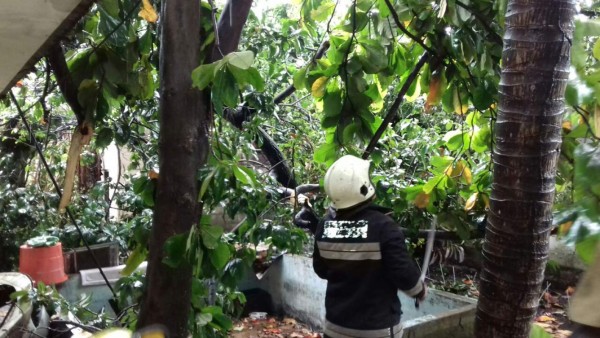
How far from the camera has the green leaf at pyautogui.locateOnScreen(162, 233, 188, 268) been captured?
152cm

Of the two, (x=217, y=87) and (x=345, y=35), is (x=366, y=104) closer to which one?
(x=345, y=35)

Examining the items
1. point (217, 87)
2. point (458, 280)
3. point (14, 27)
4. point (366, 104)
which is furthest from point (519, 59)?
point (458, 280)

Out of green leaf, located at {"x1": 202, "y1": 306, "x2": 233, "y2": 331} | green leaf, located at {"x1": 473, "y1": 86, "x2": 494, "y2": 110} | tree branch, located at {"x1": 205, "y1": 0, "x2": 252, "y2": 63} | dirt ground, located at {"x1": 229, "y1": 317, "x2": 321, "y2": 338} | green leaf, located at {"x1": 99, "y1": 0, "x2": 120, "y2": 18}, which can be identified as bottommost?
dirt ground, located at {"x1": 229, "y1": 317, "x2": 321, "y2": 338}

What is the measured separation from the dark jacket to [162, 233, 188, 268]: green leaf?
1.32 metres

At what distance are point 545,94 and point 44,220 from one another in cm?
561

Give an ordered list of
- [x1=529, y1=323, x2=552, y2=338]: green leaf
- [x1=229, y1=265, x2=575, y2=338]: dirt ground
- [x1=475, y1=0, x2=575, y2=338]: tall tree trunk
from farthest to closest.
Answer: [x1=229, y1=265, x2=575, y2=338]: dirt ground → [x1=475, y1=0, x2=575, y2=338]: tall tree trunk → [x1=529, y1=323, x2=552, y2=338]: green leaf

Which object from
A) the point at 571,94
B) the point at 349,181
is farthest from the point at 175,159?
the point at 349,181

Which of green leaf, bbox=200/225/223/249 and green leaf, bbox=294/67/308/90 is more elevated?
green leaf, bbox=294/67/308/90

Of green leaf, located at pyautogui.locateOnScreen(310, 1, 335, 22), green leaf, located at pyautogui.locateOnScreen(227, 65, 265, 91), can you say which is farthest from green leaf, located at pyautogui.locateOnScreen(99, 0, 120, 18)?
green leaf, located at pyautogui.locateOnScreen(310, 1, 335, 22)

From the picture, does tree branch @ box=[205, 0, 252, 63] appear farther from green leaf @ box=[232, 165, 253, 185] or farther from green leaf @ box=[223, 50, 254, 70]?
green leaf @ box=[232, 165, 253, 185]

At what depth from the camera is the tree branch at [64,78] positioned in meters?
1.79

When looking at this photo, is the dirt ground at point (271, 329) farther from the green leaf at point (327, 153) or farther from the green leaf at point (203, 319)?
the green leaf at point (203, 319)

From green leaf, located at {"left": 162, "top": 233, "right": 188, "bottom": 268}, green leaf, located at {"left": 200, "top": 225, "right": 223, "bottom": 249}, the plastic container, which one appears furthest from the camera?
the plastic container

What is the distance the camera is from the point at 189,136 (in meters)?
1.55
